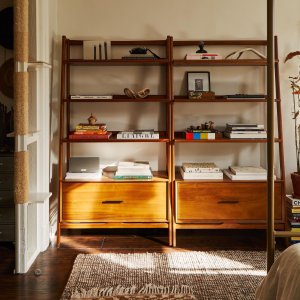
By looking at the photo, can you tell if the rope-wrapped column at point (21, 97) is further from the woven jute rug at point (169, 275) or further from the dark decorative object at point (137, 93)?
the dark decorative object at point (137, 93)

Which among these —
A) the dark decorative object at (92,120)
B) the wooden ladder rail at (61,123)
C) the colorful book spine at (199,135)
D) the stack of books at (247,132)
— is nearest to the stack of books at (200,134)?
the colorful book spine at (199,135)

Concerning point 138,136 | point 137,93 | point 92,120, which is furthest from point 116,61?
point 138,136

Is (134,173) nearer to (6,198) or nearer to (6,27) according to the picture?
(6,198)

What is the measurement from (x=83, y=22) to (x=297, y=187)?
2.12 m

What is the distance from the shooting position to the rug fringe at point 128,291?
259 centimetres

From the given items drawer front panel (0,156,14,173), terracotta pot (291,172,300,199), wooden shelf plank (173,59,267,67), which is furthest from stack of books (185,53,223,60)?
drawer front panel (0,156,14,173)

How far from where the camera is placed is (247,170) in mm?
3520

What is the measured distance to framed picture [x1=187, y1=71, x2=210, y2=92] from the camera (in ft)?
12.1

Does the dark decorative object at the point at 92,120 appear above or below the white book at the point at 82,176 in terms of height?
above

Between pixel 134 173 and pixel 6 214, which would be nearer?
pixel 6 214

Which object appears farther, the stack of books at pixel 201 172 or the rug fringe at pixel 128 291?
the stack of books at pixel 201 172

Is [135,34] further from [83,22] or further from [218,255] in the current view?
[218,255]

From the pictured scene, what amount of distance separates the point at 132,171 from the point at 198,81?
2.99 ft

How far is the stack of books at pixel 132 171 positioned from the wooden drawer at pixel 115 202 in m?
0.06
